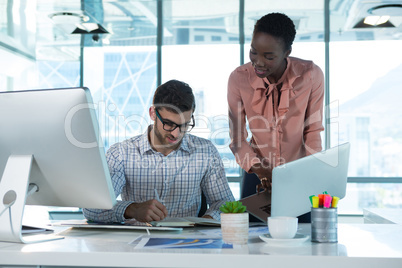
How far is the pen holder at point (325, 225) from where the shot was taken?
4.36ft

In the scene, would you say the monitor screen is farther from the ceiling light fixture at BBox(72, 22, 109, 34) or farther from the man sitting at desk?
the ceiling light fixture at BBox(72, 22, 109, 34)

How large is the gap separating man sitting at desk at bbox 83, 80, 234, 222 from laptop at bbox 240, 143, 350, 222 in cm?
63

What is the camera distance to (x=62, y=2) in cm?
503

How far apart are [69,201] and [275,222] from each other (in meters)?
0.64

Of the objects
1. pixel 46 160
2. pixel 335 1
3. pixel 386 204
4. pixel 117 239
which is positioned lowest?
pixel 386 204

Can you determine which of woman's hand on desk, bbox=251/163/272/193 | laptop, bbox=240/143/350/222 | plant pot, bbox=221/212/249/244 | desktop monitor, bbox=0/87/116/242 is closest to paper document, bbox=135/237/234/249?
plant pot, bbox=221/212/249/244

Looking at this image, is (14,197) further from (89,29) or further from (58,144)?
(89,29)

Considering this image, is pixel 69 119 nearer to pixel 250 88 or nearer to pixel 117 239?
pixel 117 239

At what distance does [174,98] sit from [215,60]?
165 inches

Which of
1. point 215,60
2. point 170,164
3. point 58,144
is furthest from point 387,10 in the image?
point 58,144

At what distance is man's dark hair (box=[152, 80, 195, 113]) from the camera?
2.18 m

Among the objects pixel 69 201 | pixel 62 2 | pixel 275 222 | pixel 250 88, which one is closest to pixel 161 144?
pixel 250 88

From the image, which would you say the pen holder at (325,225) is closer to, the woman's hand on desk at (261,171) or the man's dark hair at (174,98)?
the woman's hand on desk at (261,171)

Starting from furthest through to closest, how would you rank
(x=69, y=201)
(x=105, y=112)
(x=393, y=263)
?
1. (x=105, y=112)
2. (x=69, y=201)
3. (x=393, y=263)
